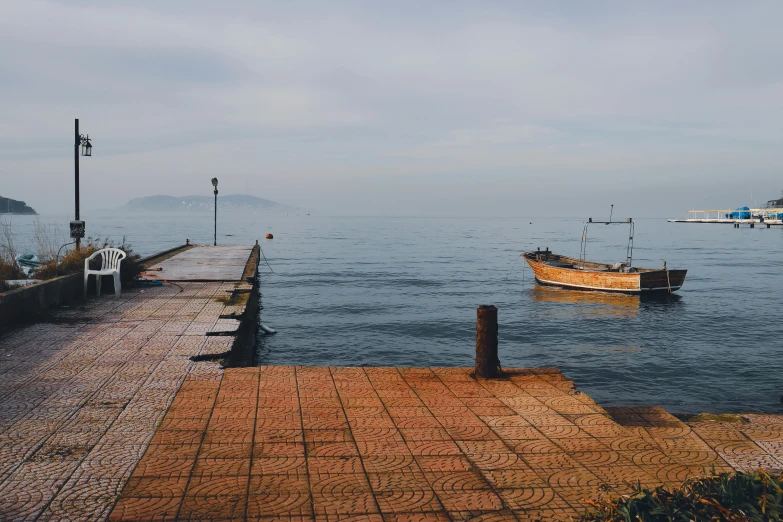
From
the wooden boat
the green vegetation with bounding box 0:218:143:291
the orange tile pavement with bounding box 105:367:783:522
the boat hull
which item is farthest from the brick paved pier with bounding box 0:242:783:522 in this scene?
the boat hull

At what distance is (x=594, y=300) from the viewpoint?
28594 millimetres

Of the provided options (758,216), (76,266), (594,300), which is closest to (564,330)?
(594,300)

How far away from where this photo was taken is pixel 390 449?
16.4 ft

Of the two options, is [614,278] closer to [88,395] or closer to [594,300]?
[594,300]

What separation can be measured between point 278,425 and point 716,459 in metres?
3.80

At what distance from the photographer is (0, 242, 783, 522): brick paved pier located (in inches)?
159

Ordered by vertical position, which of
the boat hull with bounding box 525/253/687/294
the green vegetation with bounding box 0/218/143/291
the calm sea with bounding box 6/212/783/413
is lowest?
the calm sea with bounding box 6/212/783/413

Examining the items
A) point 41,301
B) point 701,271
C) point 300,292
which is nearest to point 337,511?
point 41,301

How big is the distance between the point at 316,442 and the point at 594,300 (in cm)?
2567

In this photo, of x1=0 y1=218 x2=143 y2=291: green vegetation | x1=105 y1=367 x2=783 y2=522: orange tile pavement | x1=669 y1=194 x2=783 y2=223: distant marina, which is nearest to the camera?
x1=105 y1=367 x2=783 y2=522: orange tile pavement

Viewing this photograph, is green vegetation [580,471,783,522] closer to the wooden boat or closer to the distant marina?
the wooden boat

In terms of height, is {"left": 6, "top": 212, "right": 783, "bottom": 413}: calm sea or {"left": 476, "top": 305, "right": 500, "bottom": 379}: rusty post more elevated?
{"left": 476, "top": 305, "right": 500, "bottom": 379}: rusty post

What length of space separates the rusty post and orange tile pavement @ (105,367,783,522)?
1.05ft

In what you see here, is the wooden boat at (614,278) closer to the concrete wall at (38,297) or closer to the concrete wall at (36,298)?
the concrete wall at (38,297)
